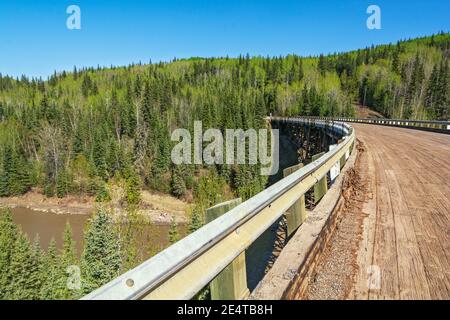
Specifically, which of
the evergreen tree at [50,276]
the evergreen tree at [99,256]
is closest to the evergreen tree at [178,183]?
the evergreen tree at [50,276]

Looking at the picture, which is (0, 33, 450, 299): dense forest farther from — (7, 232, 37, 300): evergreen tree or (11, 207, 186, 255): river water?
(11, 207, 186, 255): river water

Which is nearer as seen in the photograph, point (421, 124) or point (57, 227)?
point (421, 124)

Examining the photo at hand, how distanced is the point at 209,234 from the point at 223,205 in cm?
50

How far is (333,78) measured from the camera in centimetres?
14712

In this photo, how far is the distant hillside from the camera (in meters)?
73.2

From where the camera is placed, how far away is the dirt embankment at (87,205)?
61444 mm

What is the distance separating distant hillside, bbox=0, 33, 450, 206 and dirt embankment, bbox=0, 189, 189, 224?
202 centimetres

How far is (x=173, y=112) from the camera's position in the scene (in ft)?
364

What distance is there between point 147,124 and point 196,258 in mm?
99579

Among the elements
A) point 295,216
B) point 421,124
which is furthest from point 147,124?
point 295,216

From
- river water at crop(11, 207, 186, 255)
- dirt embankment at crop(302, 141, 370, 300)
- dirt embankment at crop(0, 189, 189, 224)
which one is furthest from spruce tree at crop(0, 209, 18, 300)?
dirt embankment at crop(302, 141, 370, 300)

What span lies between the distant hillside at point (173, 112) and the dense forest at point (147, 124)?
0.34 meters

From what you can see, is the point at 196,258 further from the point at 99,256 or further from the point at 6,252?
the point at 6,252
